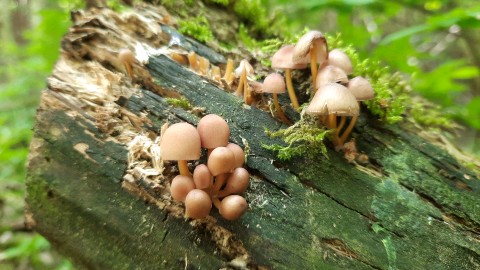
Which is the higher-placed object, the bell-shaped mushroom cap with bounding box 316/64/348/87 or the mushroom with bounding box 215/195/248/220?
the bell-shaped mushroom cap with bounding box 316/64/348/87

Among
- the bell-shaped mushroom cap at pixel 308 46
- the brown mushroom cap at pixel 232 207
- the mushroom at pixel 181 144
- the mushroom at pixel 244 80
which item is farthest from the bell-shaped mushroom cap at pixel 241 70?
the brown mushroom cap at pixel 232 207

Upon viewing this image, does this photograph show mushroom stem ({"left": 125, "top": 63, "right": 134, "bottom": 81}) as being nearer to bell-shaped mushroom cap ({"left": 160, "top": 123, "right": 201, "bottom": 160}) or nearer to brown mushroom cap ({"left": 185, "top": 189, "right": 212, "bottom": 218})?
bell-shaped mushroom cap ({"left": 160, "top": 123, "right": 201, "bottom": 160})

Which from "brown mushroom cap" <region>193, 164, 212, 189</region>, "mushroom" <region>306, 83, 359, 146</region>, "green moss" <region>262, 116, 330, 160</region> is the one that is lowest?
"brown mushroom cap" <region>193, 164, 212, 189</region>

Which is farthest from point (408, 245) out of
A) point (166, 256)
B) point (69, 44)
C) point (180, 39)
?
point (69, 44)

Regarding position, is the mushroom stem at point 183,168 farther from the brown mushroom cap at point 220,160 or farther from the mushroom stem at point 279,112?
the mushroom stem at point 279,112

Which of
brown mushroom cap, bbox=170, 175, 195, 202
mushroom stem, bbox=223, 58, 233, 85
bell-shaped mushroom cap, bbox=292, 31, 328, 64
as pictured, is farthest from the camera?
mushroom stem, bbox=223, 58, 233, 85

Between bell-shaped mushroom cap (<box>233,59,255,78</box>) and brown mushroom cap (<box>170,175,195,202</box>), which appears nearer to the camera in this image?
brown mushroom cap (<box>170,175,195,202</box>)

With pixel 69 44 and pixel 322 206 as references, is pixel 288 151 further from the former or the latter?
pixel 69 44

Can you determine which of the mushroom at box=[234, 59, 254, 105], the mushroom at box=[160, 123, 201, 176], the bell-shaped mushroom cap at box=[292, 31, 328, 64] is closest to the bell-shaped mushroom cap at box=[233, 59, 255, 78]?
the mushroom at box=[234, 59, 254, 105]
